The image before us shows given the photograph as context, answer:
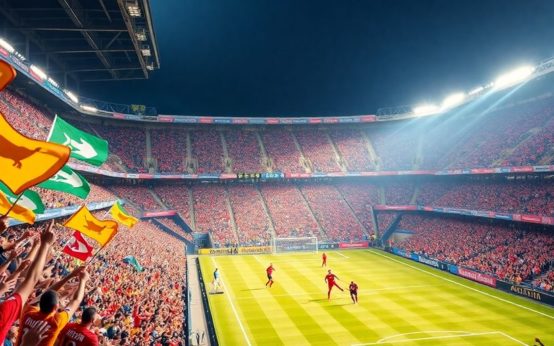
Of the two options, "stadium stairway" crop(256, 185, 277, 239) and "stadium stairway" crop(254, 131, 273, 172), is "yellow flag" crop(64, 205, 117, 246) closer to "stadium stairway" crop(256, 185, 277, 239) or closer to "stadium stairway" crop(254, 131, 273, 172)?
"stadium stairway" crop(256, 185, 277, 239)

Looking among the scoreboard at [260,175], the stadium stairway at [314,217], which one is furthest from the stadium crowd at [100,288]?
the scoreboard at [260,175]

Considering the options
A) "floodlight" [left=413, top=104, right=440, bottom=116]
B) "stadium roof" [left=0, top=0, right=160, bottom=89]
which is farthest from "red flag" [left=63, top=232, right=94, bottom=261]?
"floodlight" [left=413, top=104, right=440, bottom=116]

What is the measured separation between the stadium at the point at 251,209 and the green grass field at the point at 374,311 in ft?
0.65

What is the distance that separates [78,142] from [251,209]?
43513mm

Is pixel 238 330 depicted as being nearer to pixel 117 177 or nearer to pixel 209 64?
pixel 117 177

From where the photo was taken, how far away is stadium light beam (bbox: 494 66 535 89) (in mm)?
44188

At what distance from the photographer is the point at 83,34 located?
29469 millimetres

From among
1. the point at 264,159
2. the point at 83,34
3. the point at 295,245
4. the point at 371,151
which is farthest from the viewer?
the point at 371,151

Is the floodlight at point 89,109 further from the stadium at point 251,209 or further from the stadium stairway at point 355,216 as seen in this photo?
the stadium stairway at point 355,216

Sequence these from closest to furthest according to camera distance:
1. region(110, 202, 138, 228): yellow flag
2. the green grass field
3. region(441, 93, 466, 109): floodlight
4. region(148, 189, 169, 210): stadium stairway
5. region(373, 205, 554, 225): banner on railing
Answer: region(110, 202, 138, 228): yellow flag < the green grass field < region(373, 205, 554, 225): banner on railing < region(148, 189, 169, 210): stadium stairway < region(441, 93, 466, 109): floodlight

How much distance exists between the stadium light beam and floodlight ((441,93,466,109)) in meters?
7.39

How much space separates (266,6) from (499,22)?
28149 mm

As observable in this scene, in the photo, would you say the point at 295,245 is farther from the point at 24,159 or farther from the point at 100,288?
the point at 24,159

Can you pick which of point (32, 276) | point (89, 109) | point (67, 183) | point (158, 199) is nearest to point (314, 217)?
point (158, 199)
